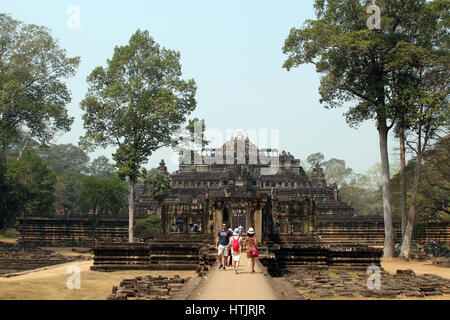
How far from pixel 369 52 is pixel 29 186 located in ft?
93.3

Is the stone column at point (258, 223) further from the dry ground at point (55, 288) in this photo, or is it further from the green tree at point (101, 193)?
the green tree at point (101, 193)

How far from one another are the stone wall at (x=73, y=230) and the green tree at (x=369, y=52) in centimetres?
2382

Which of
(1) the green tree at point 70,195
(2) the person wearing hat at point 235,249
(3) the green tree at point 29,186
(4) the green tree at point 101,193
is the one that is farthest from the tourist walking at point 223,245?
(1) the green tree at point 70,195

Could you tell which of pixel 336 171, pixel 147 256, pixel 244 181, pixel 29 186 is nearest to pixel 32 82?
pixel 29 186

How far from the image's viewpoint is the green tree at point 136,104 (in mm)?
32156

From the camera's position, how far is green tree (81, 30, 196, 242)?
1266 inches

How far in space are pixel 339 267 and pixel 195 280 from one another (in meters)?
10.9

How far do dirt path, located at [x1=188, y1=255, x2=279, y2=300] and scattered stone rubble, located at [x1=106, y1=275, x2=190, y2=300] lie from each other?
4.02ft

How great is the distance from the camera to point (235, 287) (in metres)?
10.7

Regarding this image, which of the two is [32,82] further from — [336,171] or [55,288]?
[336,171]

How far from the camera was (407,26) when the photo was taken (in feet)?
94.2

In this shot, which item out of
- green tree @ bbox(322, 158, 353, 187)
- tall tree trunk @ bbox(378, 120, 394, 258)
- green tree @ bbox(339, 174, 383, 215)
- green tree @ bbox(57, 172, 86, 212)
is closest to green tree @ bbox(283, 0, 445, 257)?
tall tree trunk @ bbox(378, 120, 394, 258)

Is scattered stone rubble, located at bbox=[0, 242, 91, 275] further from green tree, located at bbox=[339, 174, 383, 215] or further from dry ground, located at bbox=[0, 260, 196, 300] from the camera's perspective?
green tree, located at bbox=[339, 174, 383, 215]
